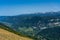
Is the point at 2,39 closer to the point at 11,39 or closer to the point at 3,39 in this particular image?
the point at 3,39

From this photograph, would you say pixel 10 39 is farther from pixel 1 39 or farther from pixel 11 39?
pixel 1 39

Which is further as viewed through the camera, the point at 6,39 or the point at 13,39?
the point at 13,39

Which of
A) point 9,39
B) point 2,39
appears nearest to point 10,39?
point 9,39

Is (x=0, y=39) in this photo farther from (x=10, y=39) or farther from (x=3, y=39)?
(x=10, y=39)

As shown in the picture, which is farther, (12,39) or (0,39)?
(12,39)

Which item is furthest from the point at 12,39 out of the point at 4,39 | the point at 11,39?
the point at 4,39

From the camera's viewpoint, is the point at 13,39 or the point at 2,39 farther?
the point at 13,39

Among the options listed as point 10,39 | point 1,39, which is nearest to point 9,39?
point 10,39
